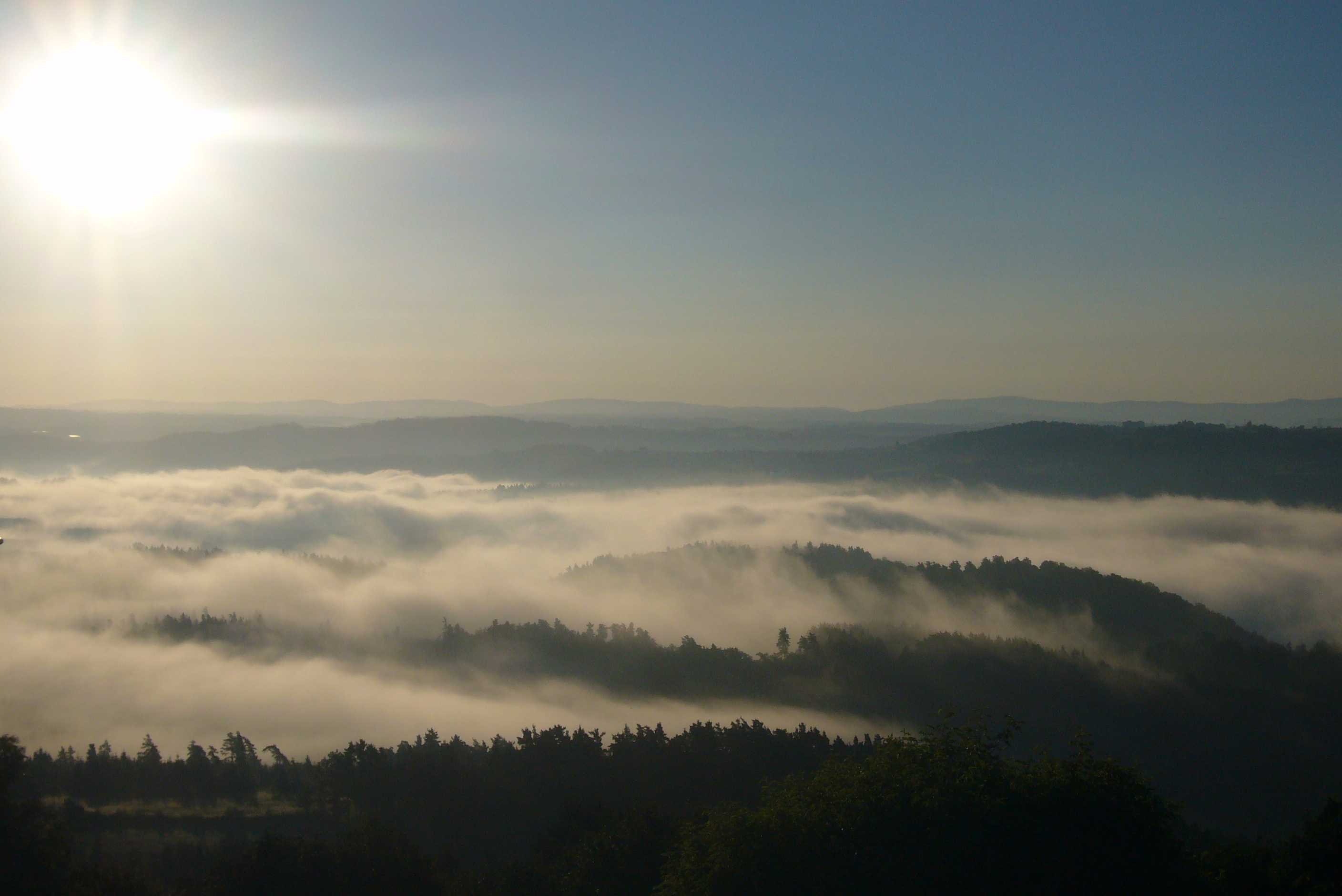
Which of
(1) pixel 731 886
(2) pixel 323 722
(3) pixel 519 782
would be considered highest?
(1) pixel 731 886

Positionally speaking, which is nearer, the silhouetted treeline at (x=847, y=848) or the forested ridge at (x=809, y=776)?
the silhouetted treeline at (x=847, y=848)

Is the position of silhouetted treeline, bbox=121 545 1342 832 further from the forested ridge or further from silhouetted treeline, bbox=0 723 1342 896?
silhouetted treeline, bbox=0 723 1342 896

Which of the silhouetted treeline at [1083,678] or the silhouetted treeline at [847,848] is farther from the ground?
the silhouetted treeline at [847,848]

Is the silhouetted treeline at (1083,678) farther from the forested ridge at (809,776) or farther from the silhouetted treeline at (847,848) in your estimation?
the silhouetted treeline at (847,848)

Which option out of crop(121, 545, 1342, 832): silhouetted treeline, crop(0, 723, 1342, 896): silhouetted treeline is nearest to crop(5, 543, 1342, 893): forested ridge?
crop(0, 723, 1342, 896): silhouetted treeline

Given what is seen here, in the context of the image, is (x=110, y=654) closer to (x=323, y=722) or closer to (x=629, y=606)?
(x=323, y=722)

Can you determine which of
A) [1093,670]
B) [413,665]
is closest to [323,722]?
[413,665]

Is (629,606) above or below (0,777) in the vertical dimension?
below

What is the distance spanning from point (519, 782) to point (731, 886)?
27187 millimetres

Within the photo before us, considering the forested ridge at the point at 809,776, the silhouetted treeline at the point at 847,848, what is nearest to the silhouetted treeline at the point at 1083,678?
the forested ridge at the point at 809,776


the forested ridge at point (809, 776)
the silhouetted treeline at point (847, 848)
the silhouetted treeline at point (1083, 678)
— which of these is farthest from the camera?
the silhouetted treeline at point (1083, 678)

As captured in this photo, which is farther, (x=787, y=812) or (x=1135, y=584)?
(x=1135, y=584)

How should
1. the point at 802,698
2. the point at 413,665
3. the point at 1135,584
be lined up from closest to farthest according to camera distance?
the point at 802,698 < the point at 413,665 < the point at 1135,584

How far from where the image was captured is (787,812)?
63.2 ft
